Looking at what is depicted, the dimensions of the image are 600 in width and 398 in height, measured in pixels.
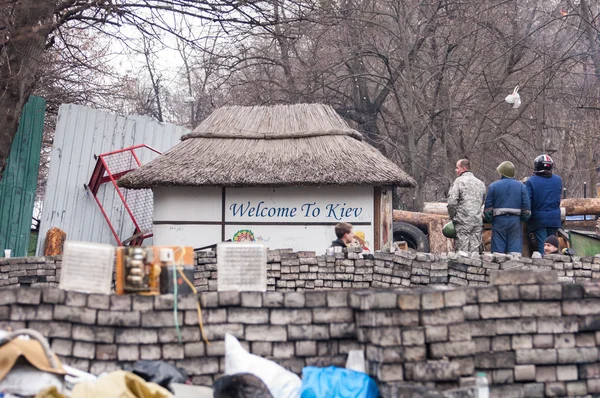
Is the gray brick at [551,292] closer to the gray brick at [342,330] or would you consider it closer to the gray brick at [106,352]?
the gray brick at [342,330]

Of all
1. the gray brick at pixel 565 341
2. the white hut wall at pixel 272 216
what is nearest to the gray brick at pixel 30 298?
the gray brick at pixel 565 341

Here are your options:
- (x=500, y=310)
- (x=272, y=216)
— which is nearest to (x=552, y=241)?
(x=272, y=216)

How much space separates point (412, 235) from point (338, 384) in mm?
14000

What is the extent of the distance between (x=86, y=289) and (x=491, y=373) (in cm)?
282

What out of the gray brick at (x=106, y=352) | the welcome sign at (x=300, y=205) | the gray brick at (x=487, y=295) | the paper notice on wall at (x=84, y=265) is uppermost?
the welcome sign at (x=300, y=205)

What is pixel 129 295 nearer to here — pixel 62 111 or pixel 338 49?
pixel 62 111

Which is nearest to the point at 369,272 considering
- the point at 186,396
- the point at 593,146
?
the point at 186,396

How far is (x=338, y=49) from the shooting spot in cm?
2255

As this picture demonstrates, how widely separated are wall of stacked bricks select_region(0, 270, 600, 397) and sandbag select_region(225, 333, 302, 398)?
179mm

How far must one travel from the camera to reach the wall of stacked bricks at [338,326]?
470cm

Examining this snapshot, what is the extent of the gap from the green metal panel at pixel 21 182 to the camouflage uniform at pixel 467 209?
7.36 meters

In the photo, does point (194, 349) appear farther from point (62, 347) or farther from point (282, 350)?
point (62, 347)

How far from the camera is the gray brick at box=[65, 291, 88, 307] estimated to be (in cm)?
480

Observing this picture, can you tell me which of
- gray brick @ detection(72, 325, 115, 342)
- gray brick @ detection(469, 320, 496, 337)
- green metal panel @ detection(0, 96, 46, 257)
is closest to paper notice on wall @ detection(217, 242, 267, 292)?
gray brick @ detection(72, 325, 115, 342)
